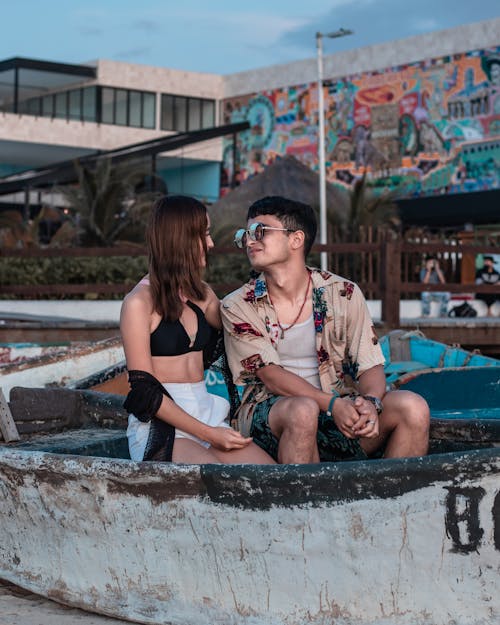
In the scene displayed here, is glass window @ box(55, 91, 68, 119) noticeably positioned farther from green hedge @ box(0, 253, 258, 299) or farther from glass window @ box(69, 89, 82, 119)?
green hedge @ box(0, 253, 258, 299)

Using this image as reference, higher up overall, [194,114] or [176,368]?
[194,114]

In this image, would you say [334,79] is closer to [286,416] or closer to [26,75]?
[26,75]

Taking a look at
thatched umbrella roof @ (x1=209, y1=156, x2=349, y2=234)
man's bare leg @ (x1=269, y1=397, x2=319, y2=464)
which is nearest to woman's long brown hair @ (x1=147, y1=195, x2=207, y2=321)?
man's bare leg @ (x1=269, y1=397, x2=319, y2=464)

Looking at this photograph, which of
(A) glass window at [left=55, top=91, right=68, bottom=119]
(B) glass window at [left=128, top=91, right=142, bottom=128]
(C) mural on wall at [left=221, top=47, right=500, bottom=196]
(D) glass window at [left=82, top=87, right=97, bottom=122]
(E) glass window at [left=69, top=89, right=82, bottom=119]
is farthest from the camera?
(A) glass window at [left=55, top=91, right=68, bottom=119]

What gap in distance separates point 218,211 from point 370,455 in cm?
1939

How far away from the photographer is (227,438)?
3.76 meters

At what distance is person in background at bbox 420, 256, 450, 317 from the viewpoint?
17734 millimetres

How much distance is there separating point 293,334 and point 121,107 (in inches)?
1561

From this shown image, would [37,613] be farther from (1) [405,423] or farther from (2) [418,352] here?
(2) [418,352]

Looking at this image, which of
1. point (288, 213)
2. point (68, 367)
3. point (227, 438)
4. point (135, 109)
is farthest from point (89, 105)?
point (227, 438)

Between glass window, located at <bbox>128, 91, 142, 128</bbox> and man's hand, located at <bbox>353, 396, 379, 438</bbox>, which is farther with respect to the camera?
glass window, located at <bbox>128, 91, 142, 128</bbox>

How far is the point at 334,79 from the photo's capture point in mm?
35875

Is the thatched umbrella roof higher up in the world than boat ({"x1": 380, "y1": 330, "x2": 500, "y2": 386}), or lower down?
higher up

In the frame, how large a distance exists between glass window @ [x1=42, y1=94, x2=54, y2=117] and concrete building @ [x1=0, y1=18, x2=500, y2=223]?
0.09 m
